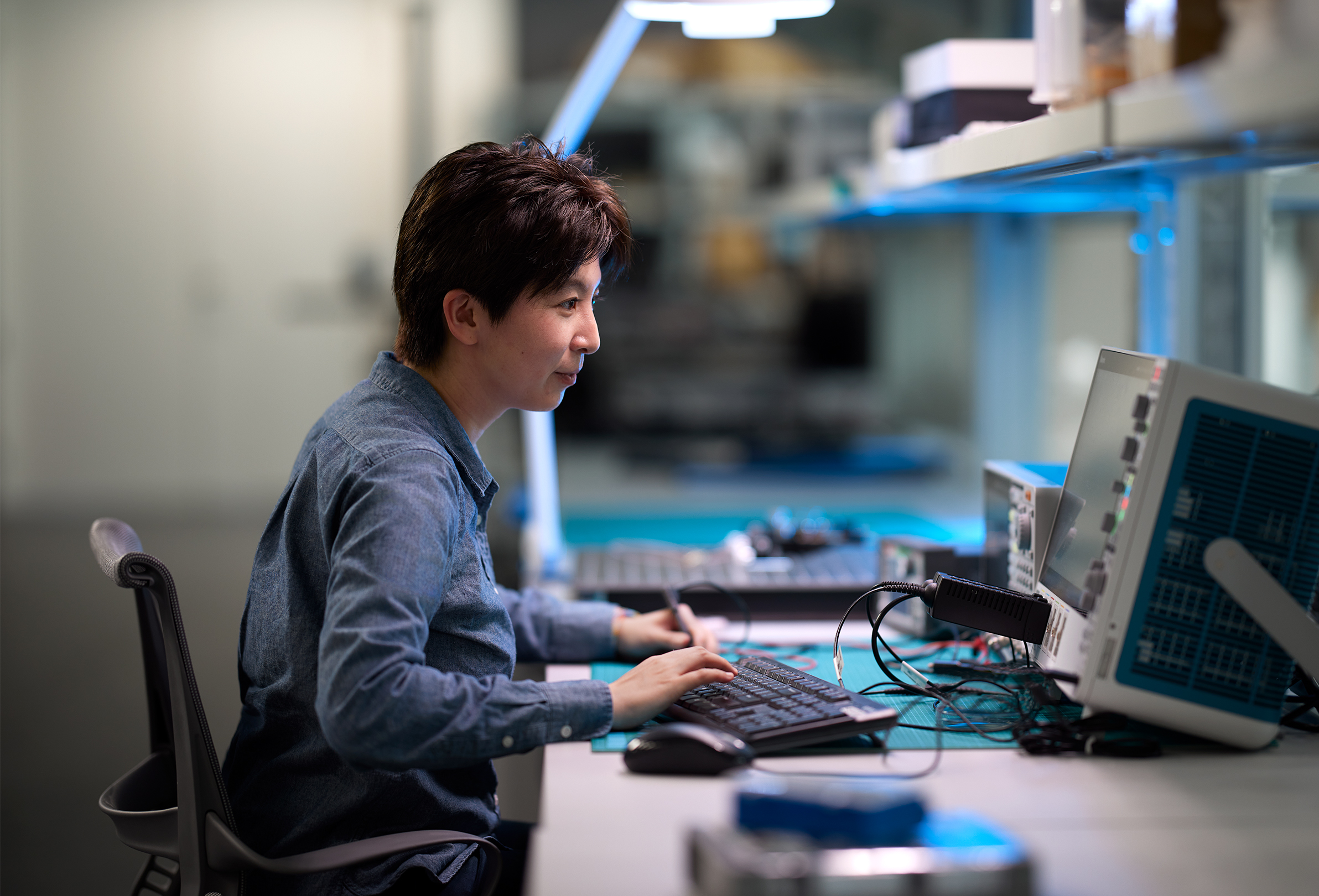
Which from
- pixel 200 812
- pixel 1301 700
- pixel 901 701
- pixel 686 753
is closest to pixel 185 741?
pixel 200 812

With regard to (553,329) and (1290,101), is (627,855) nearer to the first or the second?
(553,329)

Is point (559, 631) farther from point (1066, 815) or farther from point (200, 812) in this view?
point (1066, 815)

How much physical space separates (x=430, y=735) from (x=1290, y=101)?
0.82 metres

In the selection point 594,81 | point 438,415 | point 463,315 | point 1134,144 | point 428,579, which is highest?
point 594,81

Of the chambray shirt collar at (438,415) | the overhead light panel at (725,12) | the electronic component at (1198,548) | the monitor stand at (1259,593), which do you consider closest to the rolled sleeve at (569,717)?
the chambray shirt collar at (438,415)

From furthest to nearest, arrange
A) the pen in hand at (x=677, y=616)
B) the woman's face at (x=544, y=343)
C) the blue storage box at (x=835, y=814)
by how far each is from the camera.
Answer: the pen in hand at (x=677, y=616) → the woman's face at (x=544, y=343) → the blue storage box at (x=835, y=814)

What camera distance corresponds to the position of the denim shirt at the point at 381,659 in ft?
3.22

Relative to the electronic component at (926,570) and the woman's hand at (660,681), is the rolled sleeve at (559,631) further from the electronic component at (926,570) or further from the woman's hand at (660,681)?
the electronic component at (926,570)

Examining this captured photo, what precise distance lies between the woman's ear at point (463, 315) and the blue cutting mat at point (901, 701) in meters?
0.40

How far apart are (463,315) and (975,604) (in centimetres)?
65

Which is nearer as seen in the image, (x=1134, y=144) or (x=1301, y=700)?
Result: (x=1134, y=144)

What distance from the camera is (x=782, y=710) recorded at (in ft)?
3.71

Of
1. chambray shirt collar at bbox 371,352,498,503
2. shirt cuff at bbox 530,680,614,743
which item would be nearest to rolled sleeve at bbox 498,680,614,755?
shirt cuff at bbox 530,680,614,743

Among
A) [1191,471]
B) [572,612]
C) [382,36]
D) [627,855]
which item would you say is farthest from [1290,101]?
[382,36]
